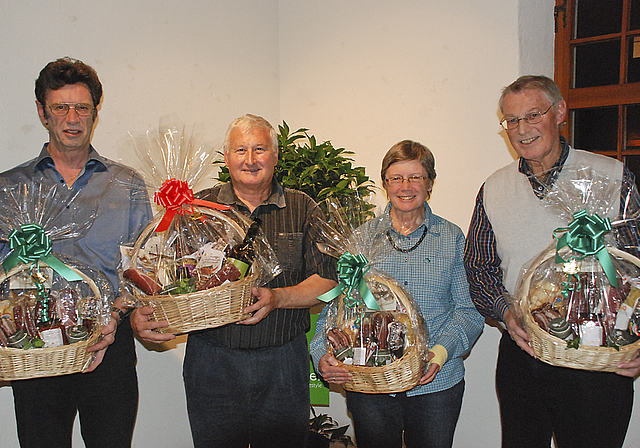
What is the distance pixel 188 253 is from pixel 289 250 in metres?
0.43

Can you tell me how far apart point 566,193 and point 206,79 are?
225 centimetres

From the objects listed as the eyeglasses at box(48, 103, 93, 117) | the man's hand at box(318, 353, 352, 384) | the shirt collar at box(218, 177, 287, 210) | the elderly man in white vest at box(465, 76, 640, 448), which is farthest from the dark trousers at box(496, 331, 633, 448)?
the eyeglasses at box(48, 103, 93, 117)

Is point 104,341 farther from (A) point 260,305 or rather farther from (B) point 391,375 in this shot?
(B) point 391,375

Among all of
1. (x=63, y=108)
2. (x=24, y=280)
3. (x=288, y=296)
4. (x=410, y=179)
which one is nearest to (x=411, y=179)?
(x=410, y=179)

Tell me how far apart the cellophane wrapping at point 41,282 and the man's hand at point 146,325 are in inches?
3.7

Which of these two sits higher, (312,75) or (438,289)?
(312,75)

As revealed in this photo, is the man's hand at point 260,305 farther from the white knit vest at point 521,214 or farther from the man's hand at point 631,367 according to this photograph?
the man's hand at point 631,367

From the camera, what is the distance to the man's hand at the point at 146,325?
1673 mm

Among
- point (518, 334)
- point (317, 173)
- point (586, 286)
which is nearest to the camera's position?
point (586, 286)

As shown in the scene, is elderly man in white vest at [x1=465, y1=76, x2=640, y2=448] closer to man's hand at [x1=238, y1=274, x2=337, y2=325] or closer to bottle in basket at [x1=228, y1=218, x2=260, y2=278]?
man's hand at [x1=238, y1=274, x2=337, y2=325]

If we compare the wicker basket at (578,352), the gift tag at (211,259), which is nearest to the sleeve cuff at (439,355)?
the wicker basket at (578,352)

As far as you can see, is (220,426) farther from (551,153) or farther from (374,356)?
(551,153)

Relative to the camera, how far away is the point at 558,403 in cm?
187

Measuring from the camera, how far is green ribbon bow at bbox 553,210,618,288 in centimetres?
153
